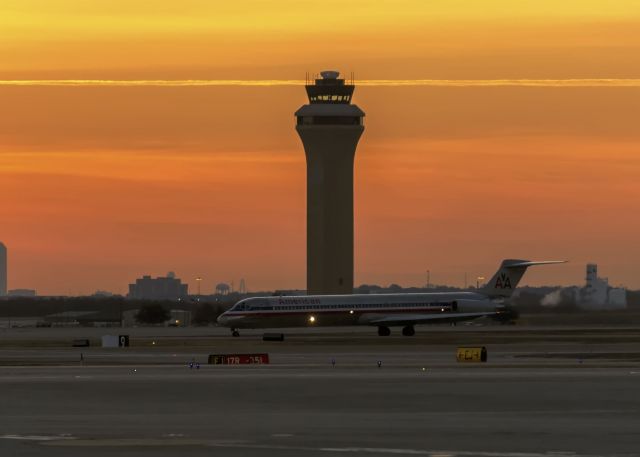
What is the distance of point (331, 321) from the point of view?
136 metres

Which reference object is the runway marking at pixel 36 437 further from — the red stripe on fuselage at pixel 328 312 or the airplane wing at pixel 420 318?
the airplane wing at pixel 420 318

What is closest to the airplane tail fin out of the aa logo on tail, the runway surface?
the aa logo on tail

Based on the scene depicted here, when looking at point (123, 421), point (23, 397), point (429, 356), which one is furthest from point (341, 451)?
point (429, 356)

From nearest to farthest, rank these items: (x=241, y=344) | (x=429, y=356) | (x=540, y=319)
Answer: (x=429, y=356) < (x=241, y=344) < (x=540, y=319)

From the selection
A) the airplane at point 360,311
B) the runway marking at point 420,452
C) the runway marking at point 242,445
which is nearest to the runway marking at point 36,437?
the runway marking at point 242,445

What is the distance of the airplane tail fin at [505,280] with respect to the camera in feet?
489

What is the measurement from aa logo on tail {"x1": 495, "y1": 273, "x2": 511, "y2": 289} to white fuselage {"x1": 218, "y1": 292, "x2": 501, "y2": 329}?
11.0m

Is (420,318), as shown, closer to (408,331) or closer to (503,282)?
(408,331)

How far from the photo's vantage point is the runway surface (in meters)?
34.1

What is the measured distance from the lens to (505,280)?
14975cm

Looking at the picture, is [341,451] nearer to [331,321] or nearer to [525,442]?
[525,442]

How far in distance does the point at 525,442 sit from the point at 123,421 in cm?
1179

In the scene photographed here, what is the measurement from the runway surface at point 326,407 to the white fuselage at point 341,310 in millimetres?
51189

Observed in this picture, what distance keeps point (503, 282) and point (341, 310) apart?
69.1ft
